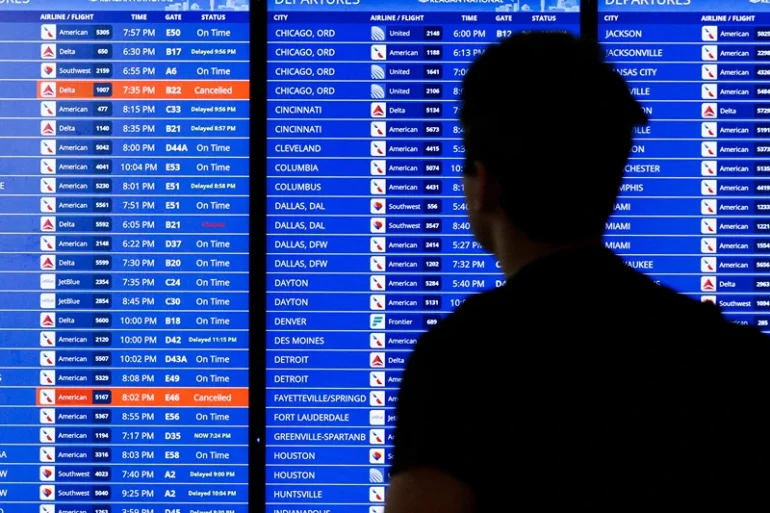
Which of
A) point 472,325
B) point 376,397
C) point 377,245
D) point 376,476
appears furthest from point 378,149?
point 472,325

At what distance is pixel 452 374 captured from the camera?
1204 mm

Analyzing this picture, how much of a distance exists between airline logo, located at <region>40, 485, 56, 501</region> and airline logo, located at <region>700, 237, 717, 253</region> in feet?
6.75

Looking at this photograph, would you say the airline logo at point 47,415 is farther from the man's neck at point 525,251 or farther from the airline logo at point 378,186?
the man's neck at point 525,251

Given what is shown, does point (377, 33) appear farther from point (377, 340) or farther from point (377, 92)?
point (377, 340)

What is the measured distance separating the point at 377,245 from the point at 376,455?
625 mm

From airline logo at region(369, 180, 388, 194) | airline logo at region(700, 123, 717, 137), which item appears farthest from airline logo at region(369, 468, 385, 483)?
airline logo at region(700, 123, 717, 137)

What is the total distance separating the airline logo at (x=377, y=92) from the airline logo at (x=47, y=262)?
3.51 feet

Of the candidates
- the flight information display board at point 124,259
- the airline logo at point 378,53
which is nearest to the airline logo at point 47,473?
the flight information display board at point 124,259

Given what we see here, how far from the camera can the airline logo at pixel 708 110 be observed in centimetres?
282

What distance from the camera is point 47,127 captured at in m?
2.81

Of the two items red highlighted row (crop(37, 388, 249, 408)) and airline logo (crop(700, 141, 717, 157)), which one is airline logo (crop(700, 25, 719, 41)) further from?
red highlighted row (crop(37, 388, 249, 408))

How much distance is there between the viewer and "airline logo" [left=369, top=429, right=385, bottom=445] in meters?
2.81

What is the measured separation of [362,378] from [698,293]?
1.03 m

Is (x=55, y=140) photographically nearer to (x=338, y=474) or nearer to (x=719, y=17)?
(x=338, y=474)
